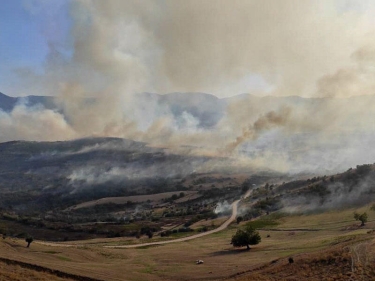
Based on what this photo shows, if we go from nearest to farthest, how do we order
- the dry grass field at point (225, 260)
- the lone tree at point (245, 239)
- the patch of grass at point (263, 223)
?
the dry grass field at point (225, 260) < the lone tree at point (245, 239) < the patch of grass at point (263, 223)

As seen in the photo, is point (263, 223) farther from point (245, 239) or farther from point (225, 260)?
point (225, 260)

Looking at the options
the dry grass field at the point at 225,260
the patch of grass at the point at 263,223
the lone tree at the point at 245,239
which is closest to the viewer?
the dry grass field at the point at 225,260

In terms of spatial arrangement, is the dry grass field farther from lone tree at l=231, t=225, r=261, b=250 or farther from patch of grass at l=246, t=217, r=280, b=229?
patch of grass at l=246, t=217, r=280, b=229

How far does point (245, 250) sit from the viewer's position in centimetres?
9444

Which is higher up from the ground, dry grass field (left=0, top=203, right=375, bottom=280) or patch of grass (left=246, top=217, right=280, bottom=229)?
dry grass field (left=0, top=203, right=375, bottom=280)

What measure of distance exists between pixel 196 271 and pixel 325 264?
25047mm

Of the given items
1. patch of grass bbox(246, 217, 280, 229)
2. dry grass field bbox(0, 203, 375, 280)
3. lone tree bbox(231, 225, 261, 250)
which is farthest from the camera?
patch of grass bbox(246, 217, 280, 229)

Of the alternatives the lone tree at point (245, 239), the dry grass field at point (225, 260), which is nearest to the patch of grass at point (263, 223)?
the dry grass field at point (225, 260)

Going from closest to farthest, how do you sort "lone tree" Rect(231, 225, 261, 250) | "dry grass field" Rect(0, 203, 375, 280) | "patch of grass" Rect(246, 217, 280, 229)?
"dry grass field" Rect(0, 203, 375, 280), "lone tree" Rect(231, 225, 261, 250), "patch of grass" Rect(246, 217, 280, 229)

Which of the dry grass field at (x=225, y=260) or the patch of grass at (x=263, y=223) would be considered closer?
the dry grass field at (x=225, y=260)

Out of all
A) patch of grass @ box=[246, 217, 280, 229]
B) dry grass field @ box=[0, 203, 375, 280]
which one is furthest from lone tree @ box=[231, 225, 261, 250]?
patch of grass @ box=[246, 217, 280, 229]

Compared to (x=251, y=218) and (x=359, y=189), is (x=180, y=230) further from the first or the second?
(x=359, y=189)

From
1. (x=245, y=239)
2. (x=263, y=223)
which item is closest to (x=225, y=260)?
(x=245, y=239)

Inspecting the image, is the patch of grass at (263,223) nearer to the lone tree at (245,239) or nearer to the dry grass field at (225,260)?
the dry grass field at (225,260)
